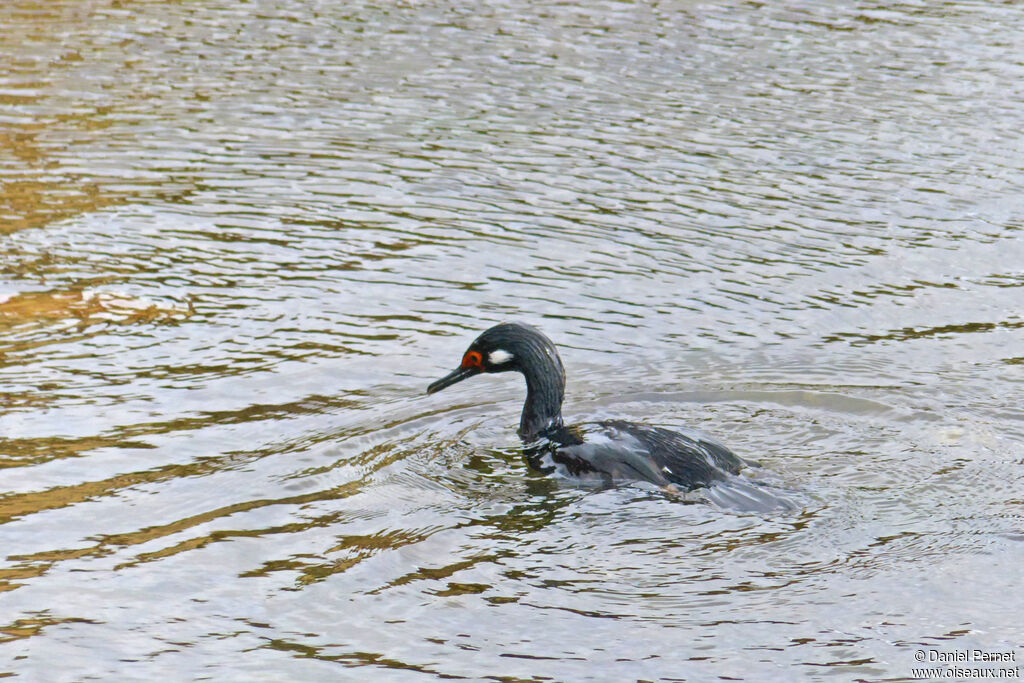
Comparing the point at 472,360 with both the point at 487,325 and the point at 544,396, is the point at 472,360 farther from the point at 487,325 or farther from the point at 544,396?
the point at 487,325

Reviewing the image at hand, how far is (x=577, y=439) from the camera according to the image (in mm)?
8109

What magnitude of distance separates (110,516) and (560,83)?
1010 centimetres

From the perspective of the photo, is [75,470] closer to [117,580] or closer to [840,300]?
[117,580]

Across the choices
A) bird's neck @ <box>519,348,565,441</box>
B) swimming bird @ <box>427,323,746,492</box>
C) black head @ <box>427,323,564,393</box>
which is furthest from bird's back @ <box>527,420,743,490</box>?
black head @ <box>427,323,564,393</box>

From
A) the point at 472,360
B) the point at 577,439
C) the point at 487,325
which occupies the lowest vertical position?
the point at 577,439

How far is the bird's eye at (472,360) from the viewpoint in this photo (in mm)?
8695

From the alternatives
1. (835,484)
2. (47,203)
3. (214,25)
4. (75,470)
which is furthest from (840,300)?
(214,25)

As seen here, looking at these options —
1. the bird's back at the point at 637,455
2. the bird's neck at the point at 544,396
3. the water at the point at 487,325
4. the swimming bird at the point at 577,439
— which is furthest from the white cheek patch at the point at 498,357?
the bird's back at the point at 637,455

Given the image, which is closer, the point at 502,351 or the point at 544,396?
the point at 544,396

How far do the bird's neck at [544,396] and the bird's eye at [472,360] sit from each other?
0.38 meters

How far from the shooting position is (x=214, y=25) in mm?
18328

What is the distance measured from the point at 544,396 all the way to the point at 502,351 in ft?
1.46

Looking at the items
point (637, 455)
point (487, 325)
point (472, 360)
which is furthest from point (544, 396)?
point (487, 325)

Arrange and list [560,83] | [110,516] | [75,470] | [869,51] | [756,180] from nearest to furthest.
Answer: [110,516], [75,470], [756,180], [560,83], [869,51]
